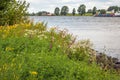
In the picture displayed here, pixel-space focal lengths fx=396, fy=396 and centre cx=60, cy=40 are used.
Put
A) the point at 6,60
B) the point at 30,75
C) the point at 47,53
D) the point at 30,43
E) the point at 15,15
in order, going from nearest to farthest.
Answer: the point at 30,75
the point at 6,60
the point at 47,53
the point at 30,43
the point at 15,15

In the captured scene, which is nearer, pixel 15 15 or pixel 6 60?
pixel 6 60

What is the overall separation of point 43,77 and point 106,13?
164581 millimetres

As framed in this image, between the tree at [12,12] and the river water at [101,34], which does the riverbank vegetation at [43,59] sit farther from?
the tree at [12,12]

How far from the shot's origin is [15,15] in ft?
65.5

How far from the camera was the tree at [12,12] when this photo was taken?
62.8 feet

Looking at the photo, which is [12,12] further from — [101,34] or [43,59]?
[101,34]

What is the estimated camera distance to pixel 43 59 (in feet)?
35.4

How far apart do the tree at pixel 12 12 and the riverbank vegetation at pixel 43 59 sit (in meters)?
3.47

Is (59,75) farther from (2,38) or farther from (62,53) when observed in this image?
(2,38)

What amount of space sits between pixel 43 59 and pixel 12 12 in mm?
9221

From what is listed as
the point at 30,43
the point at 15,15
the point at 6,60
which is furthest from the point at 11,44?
the point at 15,15

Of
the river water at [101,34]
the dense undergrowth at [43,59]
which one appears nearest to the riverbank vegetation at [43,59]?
the dense undergrowth at [43,59]

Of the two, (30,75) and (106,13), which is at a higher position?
(30,75)

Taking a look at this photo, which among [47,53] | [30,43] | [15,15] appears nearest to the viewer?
[47,53]
